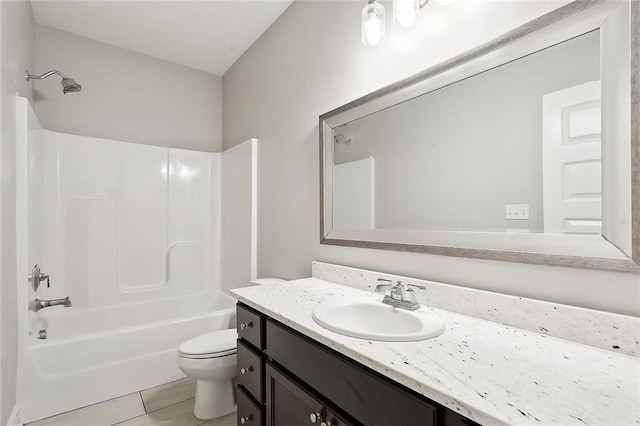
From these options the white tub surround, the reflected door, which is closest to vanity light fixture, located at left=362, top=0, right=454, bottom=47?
the reflected door

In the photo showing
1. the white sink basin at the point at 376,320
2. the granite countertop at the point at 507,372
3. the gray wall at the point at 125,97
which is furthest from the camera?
the gray wall at the point at 125,97

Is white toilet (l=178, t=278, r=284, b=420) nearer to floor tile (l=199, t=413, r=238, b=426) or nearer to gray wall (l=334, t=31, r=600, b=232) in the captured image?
floor tile (l=199, t=413, r=238, b=426)

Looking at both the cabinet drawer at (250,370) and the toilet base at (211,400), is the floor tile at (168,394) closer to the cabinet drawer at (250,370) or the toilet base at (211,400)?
the toilet base at (211,400)

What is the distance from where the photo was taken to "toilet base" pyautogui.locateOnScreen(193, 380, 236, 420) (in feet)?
6.11

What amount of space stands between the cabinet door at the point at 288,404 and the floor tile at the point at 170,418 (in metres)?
0.92

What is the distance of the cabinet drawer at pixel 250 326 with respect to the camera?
129 cm

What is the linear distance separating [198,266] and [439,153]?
102 inches

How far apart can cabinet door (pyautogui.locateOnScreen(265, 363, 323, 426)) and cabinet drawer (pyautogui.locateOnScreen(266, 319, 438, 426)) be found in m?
0.04

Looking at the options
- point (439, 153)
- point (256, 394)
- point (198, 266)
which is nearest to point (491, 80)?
point (439, 153)

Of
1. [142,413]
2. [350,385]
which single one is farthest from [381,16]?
[142,413]

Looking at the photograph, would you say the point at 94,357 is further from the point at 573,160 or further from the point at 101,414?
the point at 573,160

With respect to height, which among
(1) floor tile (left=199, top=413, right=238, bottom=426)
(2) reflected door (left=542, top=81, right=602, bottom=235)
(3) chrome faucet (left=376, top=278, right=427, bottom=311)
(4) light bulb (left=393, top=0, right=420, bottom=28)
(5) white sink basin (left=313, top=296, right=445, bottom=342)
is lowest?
(1) floor tile (left=199, top=413, right=238, bottom=426)

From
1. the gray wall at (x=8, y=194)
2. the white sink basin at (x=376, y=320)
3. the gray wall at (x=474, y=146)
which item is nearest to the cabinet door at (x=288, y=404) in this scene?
the white sink basin at (x=376, y=320)

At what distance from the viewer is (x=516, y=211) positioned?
103 cm
